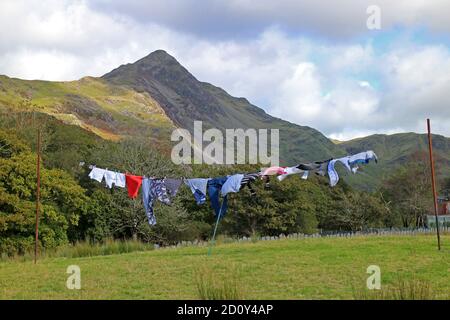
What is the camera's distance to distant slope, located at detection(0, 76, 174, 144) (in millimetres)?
132750

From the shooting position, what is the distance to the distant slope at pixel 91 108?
13275 centimetres

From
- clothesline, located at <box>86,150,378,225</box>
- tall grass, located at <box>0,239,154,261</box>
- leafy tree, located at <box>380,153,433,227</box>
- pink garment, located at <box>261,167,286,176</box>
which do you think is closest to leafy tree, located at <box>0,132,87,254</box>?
tall grass, located at <box>0,239,154,261</box>

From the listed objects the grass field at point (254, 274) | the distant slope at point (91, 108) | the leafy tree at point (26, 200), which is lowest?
the grass field at point (254, 274)

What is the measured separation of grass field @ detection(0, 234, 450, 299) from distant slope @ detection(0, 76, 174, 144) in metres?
98.3

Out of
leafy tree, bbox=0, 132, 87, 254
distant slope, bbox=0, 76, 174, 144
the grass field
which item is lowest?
the grass field

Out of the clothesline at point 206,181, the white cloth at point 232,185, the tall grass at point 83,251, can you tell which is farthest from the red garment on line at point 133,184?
the tall grass at point 83,251

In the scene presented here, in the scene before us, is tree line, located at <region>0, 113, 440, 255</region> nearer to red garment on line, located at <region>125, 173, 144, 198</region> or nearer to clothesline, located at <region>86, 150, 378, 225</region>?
clothesline, located at <region>86, 150, 378, 225</region>

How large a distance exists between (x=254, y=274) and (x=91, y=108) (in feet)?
503

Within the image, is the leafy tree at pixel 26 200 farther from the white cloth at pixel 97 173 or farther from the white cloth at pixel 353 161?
the white cloth at pixel 353 161

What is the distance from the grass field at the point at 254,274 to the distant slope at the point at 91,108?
323 ft

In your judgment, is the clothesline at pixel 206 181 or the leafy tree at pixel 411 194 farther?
the leafy tree at pixel 411 194

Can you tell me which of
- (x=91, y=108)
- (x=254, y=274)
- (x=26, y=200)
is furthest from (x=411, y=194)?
(x=91, y=108)
